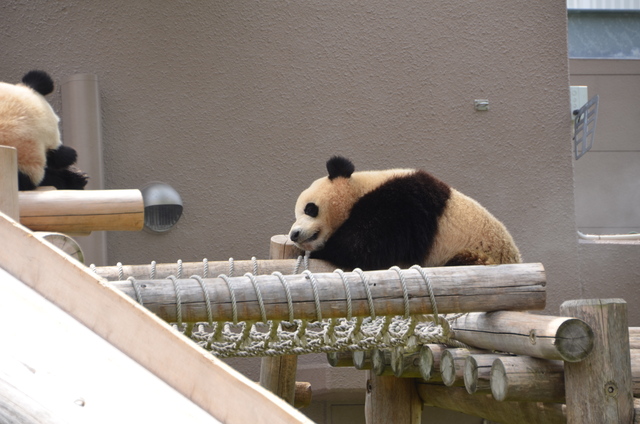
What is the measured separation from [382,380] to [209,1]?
9.19 feet

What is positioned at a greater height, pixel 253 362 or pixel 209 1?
pixel 209 1

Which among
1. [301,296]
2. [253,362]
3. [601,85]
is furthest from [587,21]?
[301,296]

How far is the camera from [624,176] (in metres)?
8.24

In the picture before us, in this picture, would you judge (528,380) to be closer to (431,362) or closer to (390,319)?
(390,319)

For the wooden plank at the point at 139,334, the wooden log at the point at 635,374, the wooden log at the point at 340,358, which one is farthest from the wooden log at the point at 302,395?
the wooden plank at the point at 139,334

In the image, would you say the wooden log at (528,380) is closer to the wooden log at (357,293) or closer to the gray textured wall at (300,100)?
the wooden log at (357,293)

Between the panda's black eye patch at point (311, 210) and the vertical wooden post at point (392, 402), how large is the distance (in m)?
0.84

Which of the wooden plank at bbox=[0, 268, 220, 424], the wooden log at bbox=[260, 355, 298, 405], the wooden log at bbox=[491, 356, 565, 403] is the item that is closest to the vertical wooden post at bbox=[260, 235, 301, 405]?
the wooden log at bbox=[260, 355, 298, 405]

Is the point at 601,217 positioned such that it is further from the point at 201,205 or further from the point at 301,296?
the point at 301,296

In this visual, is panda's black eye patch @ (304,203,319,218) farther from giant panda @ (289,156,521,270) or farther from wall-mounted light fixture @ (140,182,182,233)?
wall-mounted light fixture @ (140,182,182,233)

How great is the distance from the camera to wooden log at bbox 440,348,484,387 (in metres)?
2.73

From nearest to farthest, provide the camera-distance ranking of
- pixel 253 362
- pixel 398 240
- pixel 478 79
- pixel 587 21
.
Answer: pixel 398 240 < pixel 253 362 < pixel 478 79 < pixel 587 21

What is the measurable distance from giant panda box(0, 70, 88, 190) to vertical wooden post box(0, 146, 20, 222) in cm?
71

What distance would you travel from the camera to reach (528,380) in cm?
239
